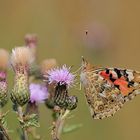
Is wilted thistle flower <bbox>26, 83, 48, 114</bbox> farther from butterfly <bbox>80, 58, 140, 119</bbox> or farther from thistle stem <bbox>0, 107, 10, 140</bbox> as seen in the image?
thistle stem <bbox>0, 107, 10, 140</bbox>

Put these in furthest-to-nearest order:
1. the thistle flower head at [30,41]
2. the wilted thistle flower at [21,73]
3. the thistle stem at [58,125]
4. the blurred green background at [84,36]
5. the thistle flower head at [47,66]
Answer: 1. the blurred green background at [84,36]
2. the thistle flower head at [30,41]
3. the thistle flower head at [47,66]
4. the wilted thistle flower at [21,73]
5. the thistle stem at [58,125]

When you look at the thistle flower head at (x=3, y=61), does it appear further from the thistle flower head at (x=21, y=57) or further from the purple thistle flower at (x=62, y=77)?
the purple thistle flower at (x=62, y=77)

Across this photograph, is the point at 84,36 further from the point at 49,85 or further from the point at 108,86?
the point at 108,86

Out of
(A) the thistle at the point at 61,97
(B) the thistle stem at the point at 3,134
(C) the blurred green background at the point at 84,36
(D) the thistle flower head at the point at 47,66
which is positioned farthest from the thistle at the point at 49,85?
(C) the blurred green background at the point at 84,36

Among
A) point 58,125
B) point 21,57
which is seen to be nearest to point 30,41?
point 21,57

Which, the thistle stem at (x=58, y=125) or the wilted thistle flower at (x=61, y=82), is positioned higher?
the wilted thistle flower at (x=61, y=82)

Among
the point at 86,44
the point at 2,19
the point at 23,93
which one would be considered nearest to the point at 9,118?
the point at 86,44

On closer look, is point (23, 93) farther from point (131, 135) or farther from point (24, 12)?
point (24, 12)
